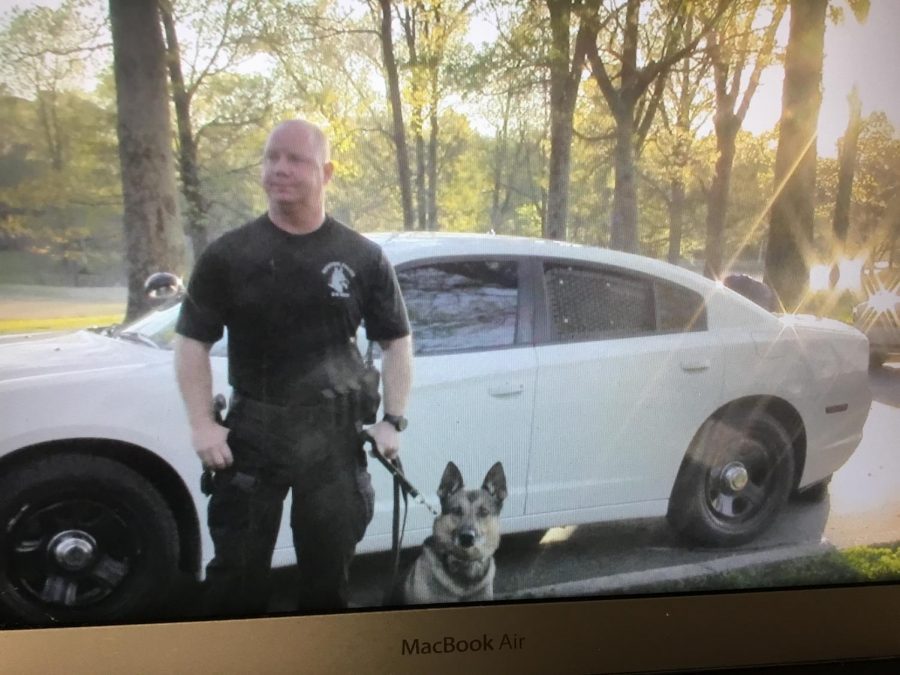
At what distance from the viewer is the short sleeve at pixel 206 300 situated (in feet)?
5.74

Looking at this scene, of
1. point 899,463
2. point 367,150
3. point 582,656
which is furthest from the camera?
point 899,463

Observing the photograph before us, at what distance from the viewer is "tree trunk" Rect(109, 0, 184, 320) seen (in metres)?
1.75

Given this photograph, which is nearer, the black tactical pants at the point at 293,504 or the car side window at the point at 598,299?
the black tactical pants at the point at 293,504

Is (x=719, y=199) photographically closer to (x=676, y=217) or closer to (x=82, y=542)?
(x=676, y=217)

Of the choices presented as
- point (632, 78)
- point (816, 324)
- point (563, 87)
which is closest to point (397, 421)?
point (563, 87)

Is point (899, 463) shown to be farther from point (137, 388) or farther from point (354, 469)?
point (137, 388)

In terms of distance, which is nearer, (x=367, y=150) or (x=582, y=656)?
(x=367, y=150)

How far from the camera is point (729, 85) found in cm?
200

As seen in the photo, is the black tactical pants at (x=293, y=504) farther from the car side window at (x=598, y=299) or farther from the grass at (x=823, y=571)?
the grass at (x=823, y=571)

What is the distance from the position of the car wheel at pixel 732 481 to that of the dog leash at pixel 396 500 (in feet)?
2.50

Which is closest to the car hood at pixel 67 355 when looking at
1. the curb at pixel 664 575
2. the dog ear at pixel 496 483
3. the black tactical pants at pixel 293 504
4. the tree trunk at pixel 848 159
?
the black tactical pants at pixel 293 504

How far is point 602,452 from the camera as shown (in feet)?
6.39

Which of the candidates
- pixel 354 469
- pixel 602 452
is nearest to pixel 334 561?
pixel 354 469

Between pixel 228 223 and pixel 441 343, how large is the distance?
24.5 inches
